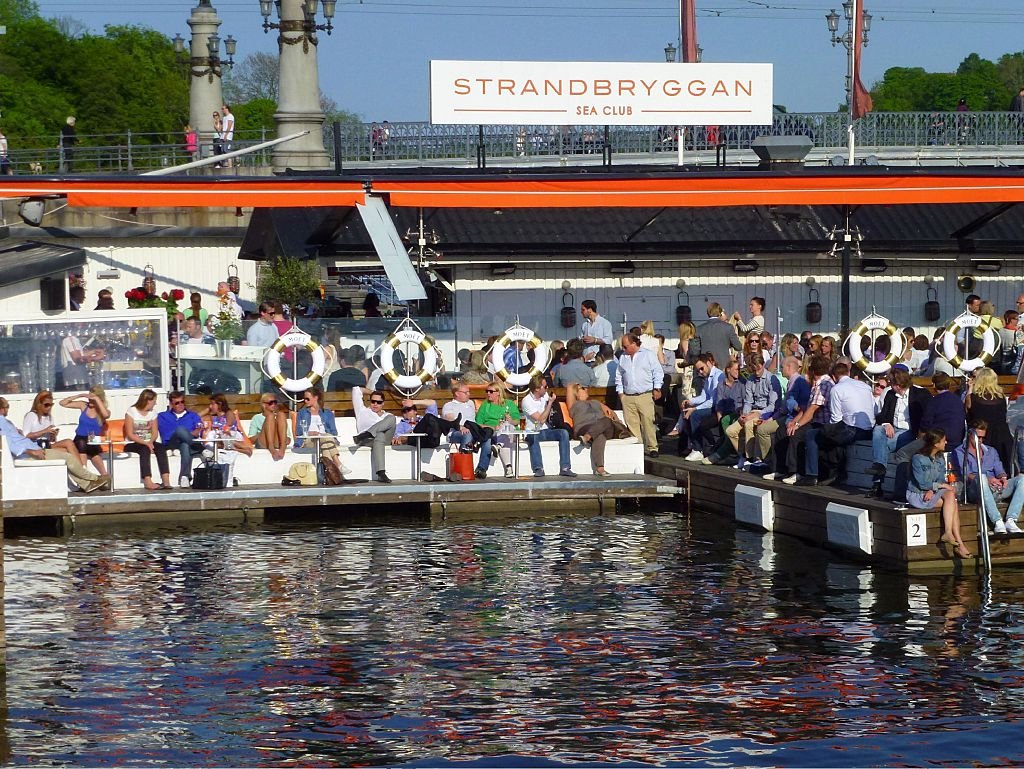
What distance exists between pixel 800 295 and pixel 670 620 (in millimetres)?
12782

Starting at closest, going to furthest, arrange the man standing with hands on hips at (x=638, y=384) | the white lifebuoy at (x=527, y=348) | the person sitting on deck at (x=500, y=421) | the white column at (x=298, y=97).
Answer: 1. the person sitting on deck at (x=500, y=421)
2. the man standing with hands on hips at (x=638, y=384)
3. the white lifebuoy at (x=527, y=348)
4. the white column at (x=298, y=97)

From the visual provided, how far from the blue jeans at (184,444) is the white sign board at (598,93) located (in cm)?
772

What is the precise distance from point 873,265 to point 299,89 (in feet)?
41.9

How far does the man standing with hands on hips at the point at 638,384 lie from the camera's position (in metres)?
22.1

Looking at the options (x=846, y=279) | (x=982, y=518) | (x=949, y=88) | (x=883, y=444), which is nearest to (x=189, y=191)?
(x=846, y=279)

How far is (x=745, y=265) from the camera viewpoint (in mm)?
26984

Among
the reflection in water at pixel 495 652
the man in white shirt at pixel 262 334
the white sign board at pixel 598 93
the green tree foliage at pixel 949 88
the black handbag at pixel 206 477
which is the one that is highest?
the green tree foliage at pixel 949 88

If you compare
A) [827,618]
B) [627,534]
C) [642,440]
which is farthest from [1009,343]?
[827,618]

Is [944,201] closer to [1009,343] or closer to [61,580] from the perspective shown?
[1009,343]

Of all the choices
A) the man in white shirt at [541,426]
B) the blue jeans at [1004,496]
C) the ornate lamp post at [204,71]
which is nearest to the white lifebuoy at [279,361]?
the man in white shirt at [541,426]

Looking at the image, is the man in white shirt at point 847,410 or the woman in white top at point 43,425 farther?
the woman in white top at point 43,425

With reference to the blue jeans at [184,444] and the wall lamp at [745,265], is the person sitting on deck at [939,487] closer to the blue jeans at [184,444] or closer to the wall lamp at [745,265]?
the blue jeans at [184,444]

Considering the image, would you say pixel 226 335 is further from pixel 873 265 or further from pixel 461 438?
pixel 873 265

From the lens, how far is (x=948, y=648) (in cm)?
1443
